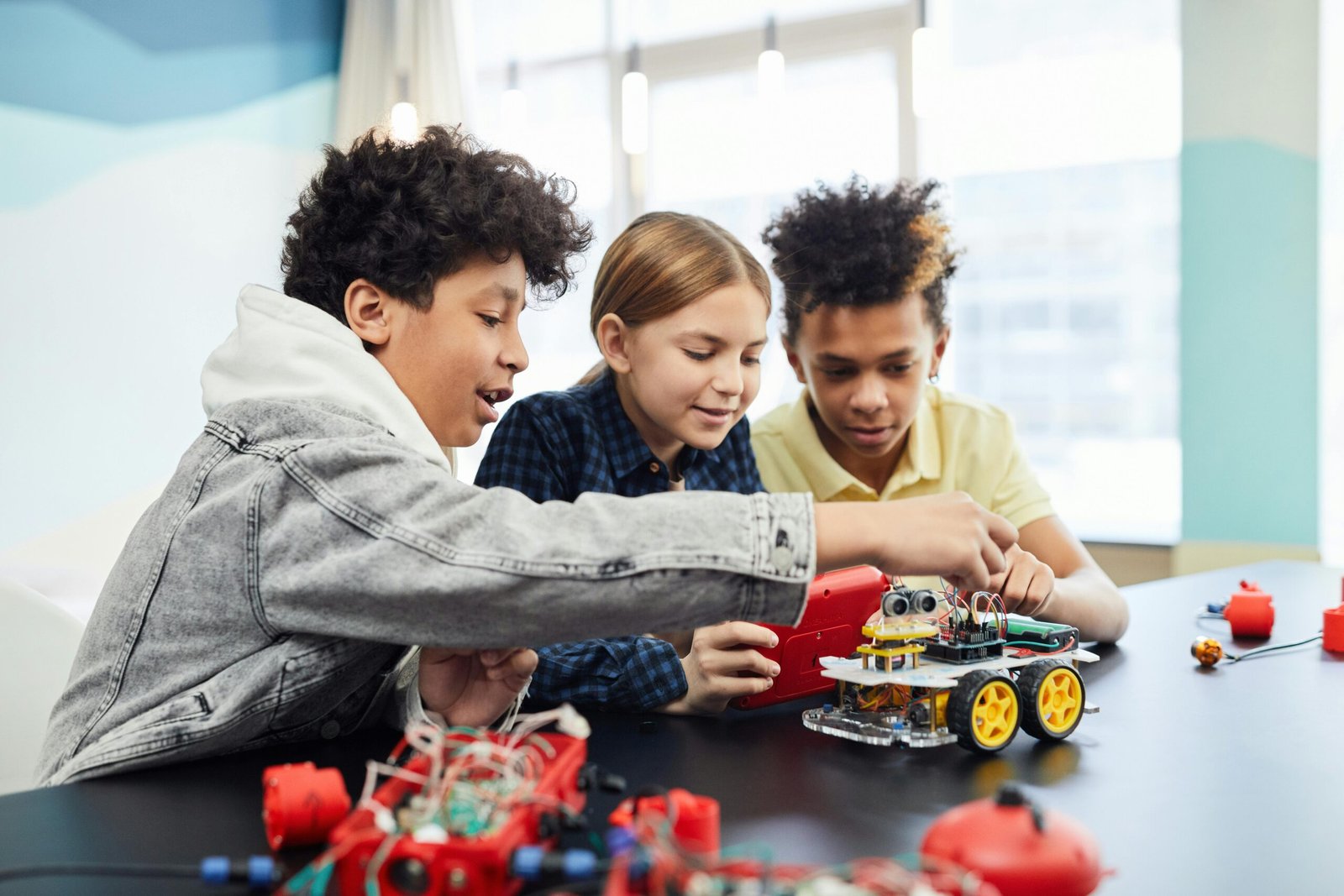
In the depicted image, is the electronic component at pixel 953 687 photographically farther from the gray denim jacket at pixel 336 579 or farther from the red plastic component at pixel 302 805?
the red plastic component at pixel 302 805

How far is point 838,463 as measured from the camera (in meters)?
1.97

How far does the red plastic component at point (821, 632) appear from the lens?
1.04 meters

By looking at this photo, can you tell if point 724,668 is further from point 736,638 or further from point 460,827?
point 460,827

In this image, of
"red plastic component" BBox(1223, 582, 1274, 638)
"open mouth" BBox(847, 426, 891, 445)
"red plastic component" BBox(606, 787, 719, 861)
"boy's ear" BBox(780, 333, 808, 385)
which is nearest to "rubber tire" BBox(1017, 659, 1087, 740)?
"red plastic component" BBox(606, 787, 719, 861)

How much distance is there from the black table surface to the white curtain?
12.1 feet

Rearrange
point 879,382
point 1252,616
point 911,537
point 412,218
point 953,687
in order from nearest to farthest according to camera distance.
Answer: point 911,537, point 953,687, point 412,218, point 1252,616, point 879,382

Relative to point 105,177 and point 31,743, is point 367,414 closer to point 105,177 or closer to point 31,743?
point 31,743

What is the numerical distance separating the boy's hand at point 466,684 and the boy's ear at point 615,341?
69cm

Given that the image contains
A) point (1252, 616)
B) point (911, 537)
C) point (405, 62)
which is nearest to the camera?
point (911, 537)

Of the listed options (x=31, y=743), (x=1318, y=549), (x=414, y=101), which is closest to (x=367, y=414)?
(x=31, y=743)

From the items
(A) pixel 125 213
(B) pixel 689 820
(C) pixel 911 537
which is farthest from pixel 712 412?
(A) pixel 125 213

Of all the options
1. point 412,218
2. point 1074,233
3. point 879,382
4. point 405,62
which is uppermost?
point 405,62

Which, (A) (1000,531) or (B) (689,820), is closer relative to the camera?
(B) (689,820)

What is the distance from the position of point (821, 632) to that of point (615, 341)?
25.9 inches
